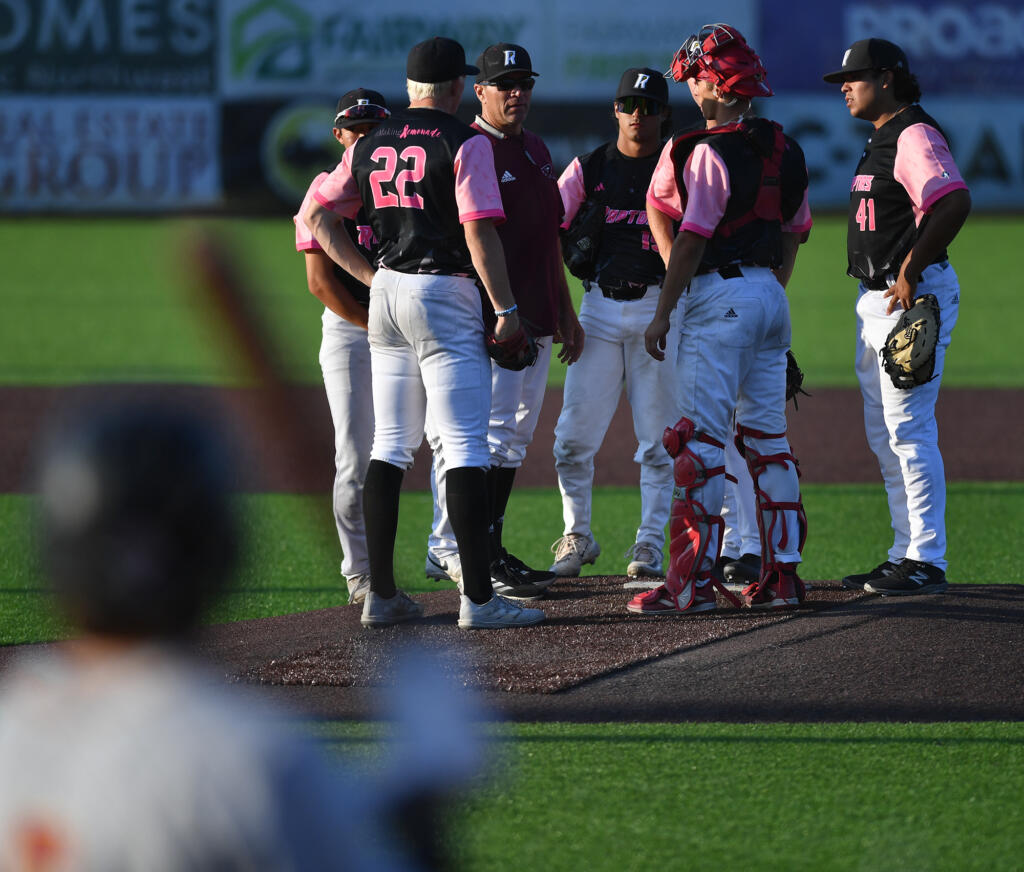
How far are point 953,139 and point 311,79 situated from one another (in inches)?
541

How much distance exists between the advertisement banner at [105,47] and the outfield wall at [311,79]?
0.10ft

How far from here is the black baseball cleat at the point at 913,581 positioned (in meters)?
6.19

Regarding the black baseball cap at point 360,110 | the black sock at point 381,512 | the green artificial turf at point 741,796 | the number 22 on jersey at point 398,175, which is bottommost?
the green artificial turf at point 741,796

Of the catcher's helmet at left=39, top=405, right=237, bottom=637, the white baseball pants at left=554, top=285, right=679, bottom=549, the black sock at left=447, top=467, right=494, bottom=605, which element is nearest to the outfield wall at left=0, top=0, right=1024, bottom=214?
the white baseball pants at left=554, top=285, right=679, bottom=549

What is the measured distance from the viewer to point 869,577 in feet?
21.0

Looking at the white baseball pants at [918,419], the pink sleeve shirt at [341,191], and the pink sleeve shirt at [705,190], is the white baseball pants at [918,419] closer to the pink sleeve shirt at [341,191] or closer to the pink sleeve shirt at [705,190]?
the pink sleeve shirt at [705,190]

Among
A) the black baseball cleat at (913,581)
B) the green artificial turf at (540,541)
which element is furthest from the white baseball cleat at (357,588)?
the black baseball cleat at (913,581)

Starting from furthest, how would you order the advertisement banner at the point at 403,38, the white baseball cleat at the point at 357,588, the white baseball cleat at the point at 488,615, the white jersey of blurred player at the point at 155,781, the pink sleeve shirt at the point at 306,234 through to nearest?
the advertisement banner at the point at 403,38, the white baseball cleat at the point at 357,588, the pink sleeve shirt at the point at 306,234, the white baseball cleat at the point at 488,615, the white jersey of blurred player at the point at 155,781

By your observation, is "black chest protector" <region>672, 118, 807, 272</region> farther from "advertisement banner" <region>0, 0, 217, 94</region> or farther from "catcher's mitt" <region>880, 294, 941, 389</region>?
"advertisement banner" <region>0, 0, 217, 94</region>

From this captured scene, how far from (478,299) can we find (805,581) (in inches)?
90.4

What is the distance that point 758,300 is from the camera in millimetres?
5816

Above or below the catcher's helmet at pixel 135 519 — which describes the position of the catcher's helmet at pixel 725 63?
above

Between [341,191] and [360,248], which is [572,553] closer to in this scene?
[360,248]

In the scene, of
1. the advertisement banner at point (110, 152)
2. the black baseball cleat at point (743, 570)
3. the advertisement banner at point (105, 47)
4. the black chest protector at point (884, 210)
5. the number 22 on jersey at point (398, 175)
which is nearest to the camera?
the number 22 on jersey at point (398, 175)
